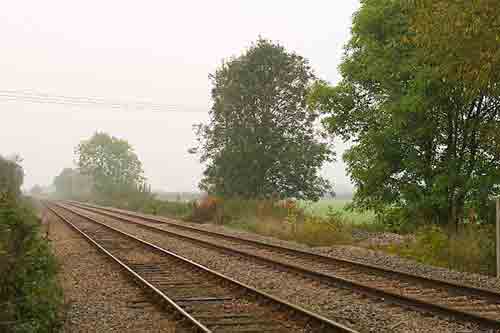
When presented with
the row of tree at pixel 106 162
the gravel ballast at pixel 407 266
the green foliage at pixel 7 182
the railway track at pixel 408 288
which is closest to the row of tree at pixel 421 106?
the gravel ballast at pixel 407 266

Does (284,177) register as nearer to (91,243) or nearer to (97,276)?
(91,243)

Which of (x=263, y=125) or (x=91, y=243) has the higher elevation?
(x=263, y=125)

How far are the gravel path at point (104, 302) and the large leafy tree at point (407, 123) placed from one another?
10100 mm

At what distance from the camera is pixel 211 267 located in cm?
1277

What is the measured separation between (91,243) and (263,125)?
1971cm

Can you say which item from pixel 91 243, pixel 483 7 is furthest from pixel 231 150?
pixel 483 7

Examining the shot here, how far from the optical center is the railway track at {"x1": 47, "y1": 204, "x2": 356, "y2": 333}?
23.9 feet

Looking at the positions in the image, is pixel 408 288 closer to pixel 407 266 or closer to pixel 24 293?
pixel 407 266

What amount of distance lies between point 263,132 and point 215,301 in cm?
2764

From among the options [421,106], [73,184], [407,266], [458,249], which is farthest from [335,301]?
[73,184]

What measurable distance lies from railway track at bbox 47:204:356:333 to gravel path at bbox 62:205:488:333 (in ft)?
1.54

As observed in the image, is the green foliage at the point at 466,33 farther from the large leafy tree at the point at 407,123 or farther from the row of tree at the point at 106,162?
the row of tree at the point at 106,162

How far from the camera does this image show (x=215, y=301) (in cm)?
901

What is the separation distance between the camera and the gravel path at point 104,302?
763cm
